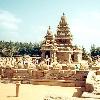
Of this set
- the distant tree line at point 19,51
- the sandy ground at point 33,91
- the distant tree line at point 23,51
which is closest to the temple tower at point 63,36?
the sandy ground at point 33,91

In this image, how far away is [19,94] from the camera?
55.0ft

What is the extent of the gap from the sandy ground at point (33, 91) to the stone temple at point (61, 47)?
17378mm

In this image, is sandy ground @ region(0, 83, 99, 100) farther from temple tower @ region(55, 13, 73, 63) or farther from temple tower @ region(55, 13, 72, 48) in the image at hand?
temple tower @ region(55, 13, 72, 48)

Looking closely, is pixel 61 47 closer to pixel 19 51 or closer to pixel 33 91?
pixel 33 91

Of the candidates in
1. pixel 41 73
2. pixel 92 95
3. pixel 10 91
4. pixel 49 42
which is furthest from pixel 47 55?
pixel 92 95

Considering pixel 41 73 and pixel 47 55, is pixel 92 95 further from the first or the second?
pixel 47 55

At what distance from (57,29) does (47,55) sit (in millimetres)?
4368

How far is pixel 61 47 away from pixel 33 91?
21027mm

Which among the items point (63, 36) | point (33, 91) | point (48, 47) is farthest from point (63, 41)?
point (33, 91)

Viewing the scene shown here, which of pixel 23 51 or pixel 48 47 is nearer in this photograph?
pixel 48 47

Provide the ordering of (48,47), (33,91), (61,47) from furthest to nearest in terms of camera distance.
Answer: (48,47) < (61,47) < (33,91)

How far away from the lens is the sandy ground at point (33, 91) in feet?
52.4

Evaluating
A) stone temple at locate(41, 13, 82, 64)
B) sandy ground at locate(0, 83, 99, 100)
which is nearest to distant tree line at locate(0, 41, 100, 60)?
stone temple at locate(41, 13, 82, 64)

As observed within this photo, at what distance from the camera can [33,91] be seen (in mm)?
18281
